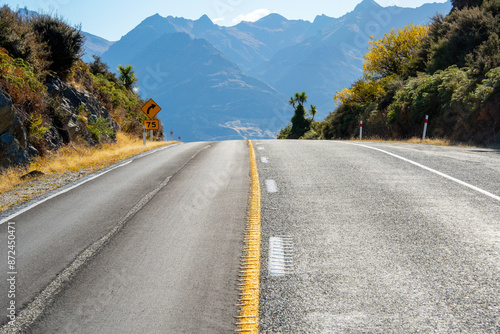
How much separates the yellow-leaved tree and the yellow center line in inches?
1212

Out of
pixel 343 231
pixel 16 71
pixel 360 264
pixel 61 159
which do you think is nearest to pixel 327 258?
pixel 360 264

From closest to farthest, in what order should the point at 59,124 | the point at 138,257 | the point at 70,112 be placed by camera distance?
the point at 138,257 < the point at 59,124 < the point at 70,112

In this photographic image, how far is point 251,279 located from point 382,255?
1410 millimetres

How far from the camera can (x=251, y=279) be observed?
3311 mm

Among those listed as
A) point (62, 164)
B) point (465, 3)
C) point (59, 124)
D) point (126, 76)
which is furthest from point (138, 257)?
point (126, 76)

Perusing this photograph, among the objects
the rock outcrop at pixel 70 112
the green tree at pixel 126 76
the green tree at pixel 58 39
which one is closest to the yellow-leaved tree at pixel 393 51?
the green tree at pixel 126 76

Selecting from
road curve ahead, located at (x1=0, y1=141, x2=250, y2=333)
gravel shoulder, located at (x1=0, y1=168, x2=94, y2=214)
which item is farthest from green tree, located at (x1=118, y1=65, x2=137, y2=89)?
road curve ahead, located at (x1=0, y1=141, x2=250, y2=333)

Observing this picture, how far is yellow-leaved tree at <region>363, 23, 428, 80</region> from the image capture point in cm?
3198

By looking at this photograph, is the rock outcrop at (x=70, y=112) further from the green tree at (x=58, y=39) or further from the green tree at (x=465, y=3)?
the green tree at (x=465, y=3)

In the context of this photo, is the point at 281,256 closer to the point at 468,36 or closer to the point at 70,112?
the point at 70,112

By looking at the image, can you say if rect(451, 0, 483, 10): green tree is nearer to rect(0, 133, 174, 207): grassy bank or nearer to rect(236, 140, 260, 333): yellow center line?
rect(0, 133, 174, 207): grassy bank

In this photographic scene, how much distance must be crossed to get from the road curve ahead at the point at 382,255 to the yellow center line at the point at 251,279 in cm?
6

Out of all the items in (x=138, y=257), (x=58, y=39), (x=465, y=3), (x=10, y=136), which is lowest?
(x=138, y=257)

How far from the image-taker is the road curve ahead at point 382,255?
2.66 metres
